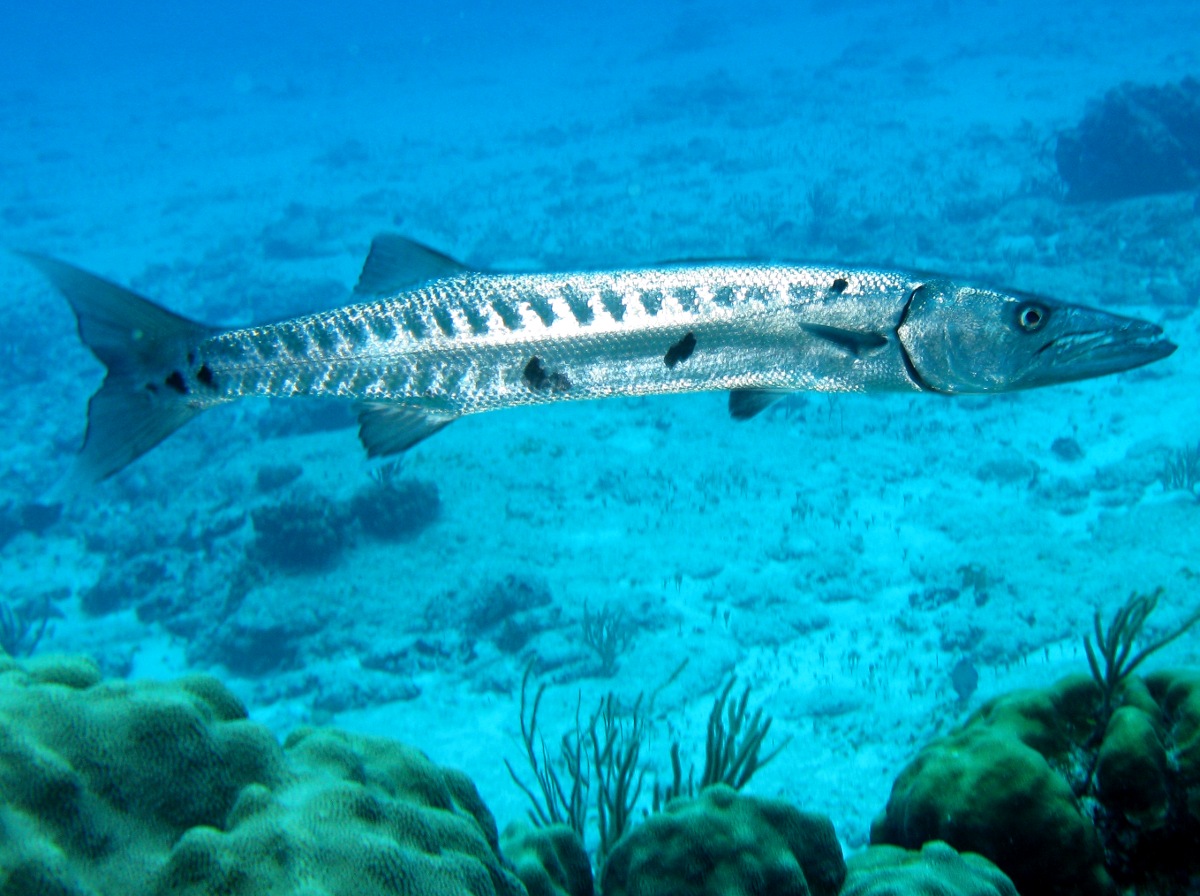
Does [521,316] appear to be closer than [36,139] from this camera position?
Yes

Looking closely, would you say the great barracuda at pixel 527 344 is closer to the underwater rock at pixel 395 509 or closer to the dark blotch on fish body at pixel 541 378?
the dark blotch on fish body at pixel 541 378

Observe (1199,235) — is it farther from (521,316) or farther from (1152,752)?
(521,316)

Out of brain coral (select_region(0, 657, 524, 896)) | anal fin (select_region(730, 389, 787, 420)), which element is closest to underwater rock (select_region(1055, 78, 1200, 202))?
anal fin (select_region(730, 389, 787, 420))

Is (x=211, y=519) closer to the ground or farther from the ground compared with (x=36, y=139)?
closer to the ground

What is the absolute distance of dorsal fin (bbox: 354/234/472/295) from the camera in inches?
137

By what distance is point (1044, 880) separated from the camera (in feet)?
10.3

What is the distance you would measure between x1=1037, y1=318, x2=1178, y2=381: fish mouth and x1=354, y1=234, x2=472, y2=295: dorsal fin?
2.73m

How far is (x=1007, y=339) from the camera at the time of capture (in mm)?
3146

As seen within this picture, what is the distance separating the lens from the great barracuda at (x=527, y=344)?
327 centimetres

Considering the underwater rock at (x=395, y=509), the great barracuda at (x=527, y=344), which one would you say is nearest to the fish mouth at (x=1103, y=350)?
the great barracuda at (x=527, y=344)

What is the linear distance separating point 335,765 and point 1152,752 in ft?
11.8

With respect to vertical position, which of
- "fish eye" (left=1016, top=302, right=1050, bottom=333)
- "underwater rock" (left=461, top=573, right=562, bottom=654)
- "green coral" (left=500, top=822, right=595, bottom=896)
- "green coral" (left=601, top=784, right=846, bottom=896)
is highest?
"fish eye" (left=1016, top=302, right=1050, bottom=333)

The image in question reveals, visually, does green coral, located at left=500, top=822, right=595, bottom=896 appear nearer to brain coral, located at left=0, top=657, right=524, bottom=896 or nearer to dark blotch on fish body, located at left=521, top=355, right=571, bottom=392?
brain coral, located at left=0, top=657, right=524, bottom=896

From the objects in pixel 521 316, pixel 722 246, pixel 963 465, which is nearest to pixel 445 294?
pixel 521 316
